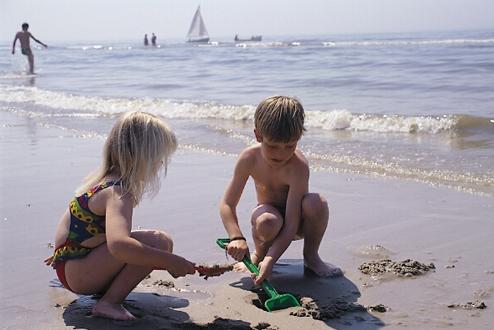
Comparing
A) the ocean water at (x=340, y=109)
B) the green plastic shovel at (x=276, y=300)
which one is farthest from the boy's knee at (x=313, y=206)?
the ocean water at (x=340, y=109)

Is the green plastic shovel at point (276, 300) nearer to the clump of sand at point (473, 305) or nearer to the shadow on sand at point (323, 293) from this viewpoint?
the shadow on sand at point (323, 293)

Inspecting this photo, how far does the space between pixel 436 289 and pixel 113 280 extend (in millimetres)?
1361

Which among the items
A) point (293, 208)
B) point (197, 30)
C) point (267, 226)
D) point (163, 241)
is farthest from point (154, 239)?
point (197, 30)

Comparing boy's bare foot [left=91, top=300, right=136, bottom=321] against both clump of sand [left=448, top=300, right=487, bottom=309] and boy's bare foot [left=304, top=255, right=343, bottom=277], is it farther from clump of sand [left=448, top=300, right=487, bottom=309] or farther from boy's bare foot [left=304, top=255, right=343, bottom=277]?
clump of sand [left=448, top=300, right=487, bottom=309]

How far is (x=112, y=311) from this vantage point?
2521 mm

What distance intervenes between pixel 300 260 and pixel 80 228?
1.21 meters

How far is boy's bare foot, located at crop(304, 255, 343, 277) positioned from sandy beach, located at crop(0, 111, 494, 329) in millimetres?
40

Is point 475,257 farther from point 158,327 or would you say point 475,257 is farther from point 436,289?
point 158,327

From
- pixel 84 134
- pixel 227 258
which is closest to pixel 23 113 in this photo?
pixel 84 134

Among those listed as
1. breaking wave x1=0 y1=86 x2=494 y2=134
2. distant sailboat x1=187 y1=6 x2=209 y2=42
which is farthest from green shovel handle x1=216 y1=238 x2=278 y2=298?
distant sailboat x1=187 y1=6 x2=209 y2=42

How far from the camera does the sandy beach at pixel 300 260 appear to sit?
258 centimetres

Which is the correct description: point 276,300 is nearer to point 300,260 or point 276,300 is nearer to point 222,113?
point 300,260

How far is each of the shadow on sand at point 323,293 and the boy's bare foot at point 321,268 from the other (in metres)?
0.02

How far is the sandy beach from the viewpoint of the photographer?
258 cm
